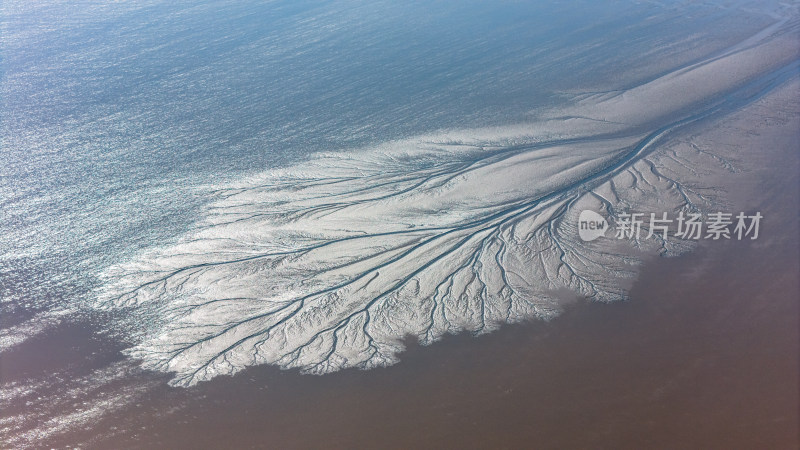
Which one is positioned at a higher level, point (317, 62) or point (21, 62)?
point (21, 62)

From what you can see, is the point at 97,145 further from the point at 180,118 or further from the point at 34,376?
the point at 34,376

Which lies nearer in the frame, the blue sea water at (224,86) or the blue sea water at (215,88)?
the blue sea water at (224,86)

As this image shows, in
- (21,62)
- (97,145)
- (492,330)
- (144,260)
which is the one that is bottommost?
(492,330)

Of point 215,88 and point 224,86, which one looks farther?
point 224,86

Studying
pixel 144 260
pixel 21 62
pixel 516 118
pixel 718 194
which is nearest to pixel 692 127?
pixel 718 194

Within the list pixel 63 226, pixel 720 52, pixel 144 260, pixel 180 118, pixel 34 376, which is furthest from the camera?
pixel 720 52

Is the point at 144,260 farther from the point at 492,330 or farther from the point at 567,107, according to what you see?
the point at 567,107

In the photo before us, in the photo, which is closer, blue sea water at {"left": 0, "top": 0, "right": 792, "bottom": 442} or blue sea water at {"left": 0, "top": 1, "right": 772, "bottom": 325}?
blue sea water at {"left": 0, "top": 0, "right": 792, "bottom": 442}

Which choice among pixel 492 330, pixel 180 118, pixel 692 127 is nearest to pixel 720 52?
pixel 692 127

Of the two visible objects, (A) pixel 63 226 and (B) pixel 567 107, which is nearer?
(A) pixel 63 226

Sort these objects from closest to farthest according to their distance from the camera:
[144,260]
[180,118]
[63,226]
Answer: [144,260]
[63,226]
[180,118]
